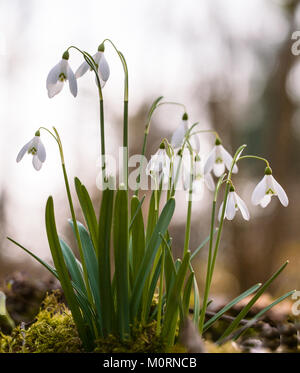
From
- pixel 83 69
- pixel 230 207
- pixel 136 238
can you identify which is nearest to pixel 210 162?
pixel 230 207

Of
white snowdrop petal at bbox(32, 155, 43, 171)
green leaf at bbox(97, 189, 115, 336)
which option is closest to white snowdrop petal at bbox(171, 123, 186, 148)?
green leaf at bbox(97, 189, 115, 336)

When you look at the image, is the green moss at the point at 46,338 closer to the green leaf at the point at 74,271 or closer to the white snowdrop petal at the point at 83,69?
the green leaf at the point at 74,271

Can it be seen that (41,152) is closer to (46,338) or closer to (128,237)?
(128,237)

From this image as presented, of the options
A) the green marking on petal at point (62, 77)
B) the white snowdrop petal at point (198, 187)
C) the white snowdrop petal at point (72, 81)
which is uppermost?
the green marking on petal at point (62, 77)

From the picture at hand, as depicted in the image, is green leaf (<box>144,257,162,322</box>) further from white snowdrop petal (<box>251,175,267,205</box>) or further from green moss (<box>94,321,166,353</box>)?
white snowdrop petal (<box>251,175,267,205</box>)

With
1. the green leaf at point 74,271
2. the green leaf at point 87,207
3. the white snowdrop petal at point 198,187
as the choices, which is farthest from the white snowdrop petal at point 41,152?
the white snowdrop petal at point 198,187

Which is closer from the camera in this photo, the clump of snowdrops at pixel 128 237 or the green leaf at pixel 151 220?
the clump of snowdrops at pixel 128 237
